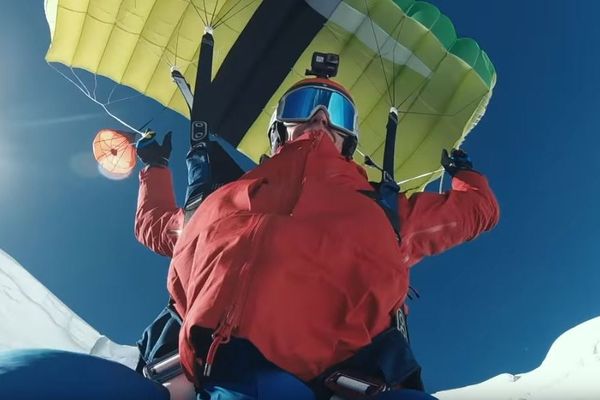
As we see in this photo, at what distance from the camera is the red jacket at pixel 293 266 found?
245 cm

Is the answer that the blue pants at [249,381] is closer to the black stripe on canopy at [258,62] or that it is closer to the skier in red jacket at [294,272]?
the skier in red jacket at [294,272]

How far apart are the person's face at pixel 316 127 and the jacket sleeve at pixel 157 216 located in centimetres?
90

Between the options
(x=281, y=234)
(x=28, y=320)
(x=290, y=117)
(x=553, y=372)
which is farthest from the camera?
(x=553, y=372)

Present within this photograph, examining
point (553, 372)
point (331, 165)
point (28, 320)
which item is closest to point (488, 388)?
point (553, 372)

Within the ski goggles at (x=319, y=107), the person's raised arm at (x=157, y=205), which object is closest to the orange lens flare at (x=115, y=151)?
the person's raised arm at (x=157, y=205)

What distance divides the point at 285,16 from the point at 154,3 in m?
1.51

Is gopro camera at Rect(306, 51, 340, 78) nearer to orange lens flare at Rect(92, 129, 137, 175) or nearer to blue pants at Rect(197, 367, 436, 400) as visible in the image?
orange lens flare at Rect(92, 129, 137, 175)

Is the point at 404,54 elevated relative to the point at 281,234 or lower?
elevated

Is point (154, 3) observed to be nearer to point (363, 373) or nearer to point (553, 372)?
point (363, 373)

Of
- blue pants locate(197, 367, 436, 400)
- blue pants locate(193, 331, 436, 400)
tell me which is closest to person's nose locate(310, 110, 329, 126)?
blue pants locate(193, 331, 436, 400)

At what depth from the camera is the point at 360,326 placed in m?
2.64

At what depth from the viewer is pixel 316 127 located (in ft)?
13.0

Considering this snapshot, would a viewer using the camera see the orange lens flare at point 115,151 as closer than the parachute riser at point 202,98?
No

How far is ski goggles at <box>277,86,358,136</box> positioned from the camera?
404 cm
